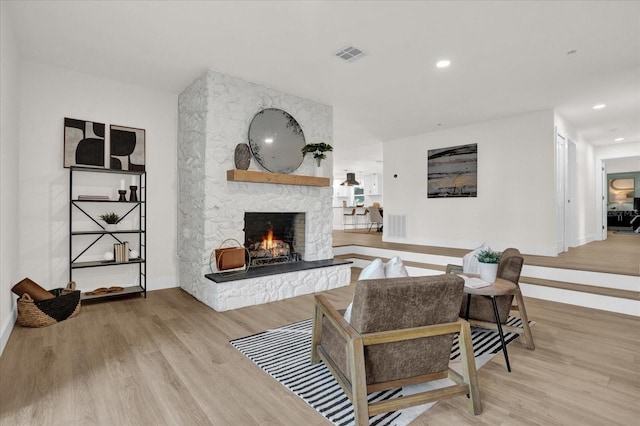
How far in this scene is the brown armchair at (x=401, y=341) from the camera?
176 cm

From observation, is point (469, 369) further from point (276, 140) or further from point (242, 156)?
Answer: point (276, 140)

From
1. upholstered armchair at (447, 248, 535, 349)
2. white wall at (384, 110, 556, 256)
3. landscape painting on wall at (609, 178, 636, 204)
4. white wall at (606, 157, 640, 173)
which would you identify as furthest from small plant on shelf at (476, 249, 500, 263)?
landscape painting on wall at (609, 178, 636, 204)

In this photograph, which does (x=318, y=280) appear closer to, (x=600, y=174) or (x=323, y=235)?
(x=323, y=235)

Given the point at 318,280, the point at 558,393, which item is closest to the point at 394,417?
the point at 558,393

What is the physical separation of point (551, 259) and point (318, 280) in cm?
370

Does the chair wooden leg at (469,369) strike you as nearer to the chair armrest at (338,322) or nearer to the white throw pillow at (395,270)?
the white throw pillow at (395,270)

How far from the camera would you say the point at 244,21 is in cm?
300

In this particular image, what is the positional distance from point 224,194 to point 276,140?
1.08 meters

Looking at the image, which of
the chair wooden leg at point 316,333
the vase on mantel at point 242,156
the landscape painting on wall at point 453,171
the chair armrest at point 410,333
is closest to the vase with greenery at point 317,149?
the vase on mantel at point 242,156

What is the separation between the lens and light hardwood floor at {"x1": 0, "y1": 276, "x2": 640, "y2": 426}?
1.88m

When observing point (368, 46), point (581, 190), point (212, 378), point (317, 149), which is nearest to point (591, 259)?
point (581, 190)

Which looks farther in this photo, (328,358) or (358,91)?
(358,91)

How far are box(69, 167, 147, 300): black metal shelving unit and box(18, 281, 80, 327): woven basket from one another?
17.0 inches

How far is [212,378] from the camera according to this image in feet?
7.48
